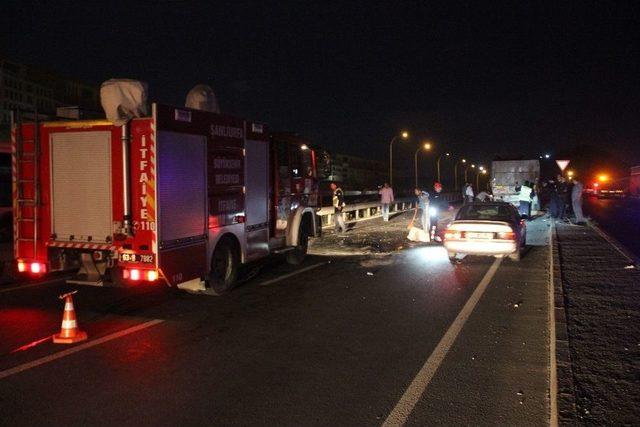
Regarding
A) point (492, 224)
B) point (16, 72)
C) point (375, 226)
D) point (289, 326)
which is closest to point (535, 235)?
point (375, 226)

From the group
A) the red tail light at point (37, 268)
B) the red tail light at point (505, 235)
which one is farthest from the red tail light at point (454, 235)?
the red tail light at point (37, 268)

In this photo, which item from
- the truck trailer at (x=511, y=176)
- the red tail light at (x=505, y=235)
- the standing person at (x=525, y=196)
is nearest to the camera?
the red tail light at (x=505, y=235)

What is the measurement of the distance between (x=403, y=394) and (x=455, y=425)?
0.69 metres

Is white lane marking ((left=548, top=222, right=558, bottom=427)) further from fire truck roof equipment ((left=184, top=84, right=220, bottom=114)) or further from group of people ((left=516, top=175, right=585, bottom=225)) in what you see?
group of people ((left=516, top=175, right=585, bottom=225))

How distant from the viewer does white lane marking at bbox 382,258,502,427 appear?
4.62m

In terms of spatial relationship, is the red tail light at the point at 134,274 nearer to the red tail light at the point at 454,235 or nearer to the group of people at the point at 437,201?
the red tail light at the point at 454,235

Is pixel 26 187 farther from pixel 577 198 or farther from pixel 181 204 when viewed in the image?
pixel 577 198

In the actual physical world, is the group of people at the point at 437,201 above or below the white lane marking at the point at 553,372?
above

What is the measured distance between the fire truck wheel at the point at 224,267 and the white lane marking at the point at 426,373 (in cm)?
→ 387

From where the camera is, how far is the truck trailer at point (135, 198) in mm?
7820

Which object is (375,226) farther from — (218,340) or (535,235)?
(218,340)

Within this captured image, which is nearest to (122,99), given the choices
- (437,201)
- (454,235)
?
(454,235)

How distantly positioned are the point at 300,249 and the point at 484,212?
439 centimetres

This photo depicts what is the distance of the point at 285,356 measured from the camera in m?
6.23
